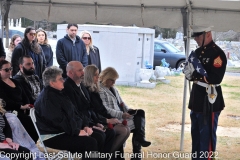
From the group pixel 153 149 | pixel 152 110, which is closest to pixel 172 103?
pixel 152 110

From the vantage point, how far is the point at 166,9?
567 cm

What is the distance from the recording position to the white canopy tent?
5.38 m

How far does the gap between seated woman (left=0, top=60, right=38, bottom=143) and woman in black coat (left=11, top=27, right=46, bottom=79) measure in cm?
99

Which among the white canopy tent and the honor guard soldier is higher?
the white canopy tent

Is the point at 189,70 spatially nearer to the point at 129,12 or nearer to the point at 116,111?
the point at 116,111

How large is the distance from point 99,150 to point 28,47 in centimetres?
225

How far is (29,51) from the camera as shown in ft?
19.9

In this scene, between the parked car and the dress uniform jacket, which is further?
A: the parked car

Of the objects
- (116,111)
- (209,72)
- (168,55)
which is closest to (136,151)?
(116,111)

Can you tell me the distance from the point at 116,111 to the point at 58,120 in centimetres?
109

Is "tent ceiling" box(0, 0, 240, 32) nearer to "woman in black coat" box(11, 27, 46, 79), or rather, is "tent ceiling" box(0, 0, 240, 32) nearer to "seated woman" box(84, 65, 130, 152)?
"woman in black coat" box(11, 27, 46, 79)

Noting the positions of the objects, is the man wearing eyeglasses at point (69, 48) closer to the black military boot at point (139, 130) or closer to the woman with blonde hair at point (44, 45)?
the woman with blonde hair at point (44, 45)

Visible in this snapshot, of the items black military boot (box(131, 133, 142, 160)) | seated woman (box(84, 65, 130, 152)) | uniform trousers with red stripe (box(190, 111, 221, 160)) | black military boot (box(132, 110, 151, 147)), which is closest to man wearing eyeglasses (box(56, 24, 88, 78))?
seated woman (box(84, 65, 130, 152))

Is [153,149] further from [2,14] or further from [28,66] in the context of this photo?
[2,14]
